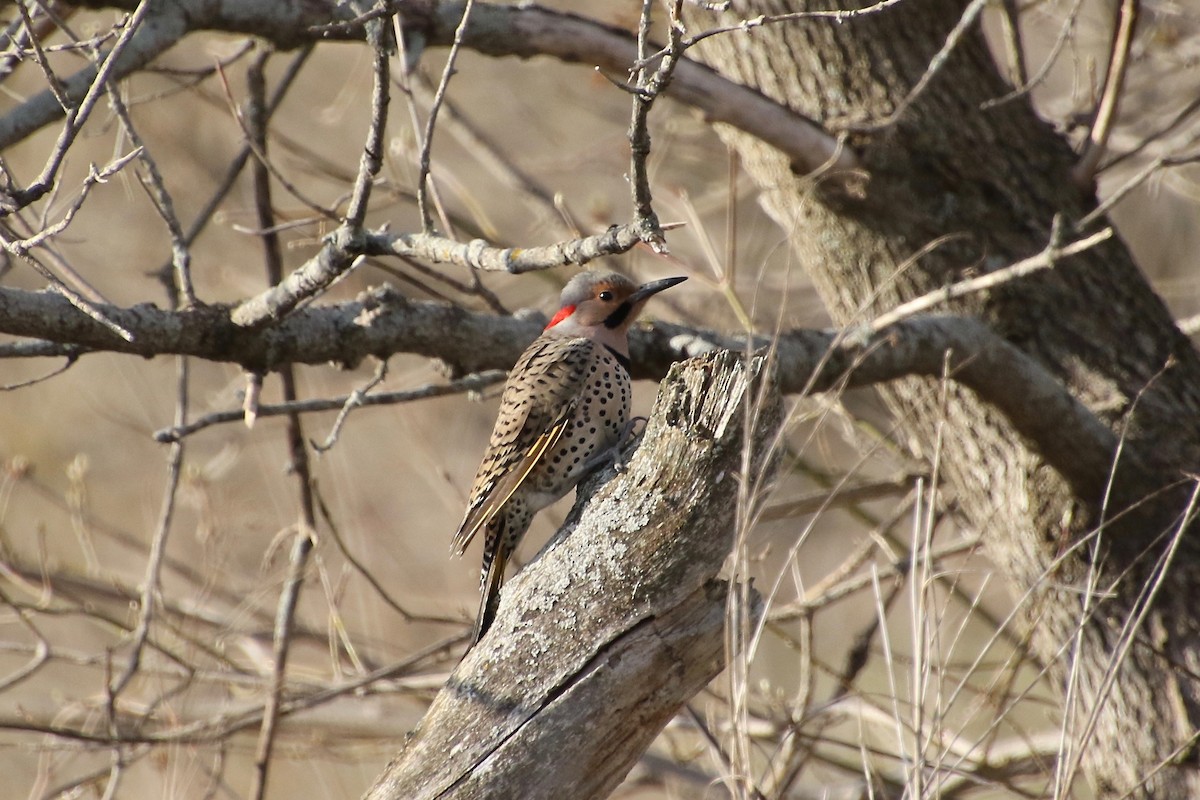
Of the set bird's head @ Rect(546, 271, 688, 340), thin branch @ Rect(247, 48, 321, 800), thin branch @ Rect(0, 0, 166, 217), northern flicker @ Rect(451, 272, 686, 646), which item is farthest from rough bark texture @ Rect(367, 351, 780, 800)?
thin branch @ Rect(247, 48, 321, 800)

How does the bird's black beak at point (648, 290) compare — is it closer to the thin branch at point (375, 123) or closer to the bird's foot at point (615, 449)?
the bird's foot at point (615, 449)

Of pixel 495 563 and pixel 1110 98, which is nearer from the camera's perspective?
pixel 495 563

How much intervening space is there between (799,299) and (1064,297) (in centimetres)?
342

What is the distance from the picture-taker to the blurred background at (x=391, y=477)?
4723 mm

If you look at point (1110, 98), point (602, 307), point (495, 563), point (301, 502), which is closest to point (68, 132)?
point (495, 563)

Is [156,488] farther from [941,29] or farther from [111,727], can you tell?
[941,29]

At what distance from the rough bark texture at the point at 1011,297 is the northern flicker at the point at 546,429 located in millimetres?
1036

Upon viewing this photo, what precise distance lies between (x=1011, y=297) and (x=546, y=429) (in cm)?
181

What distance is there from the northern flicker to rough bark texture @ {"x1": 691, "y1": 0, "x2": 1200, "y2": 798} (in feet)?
3.40

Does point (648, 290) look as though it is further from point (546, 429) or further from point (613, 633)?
point (613, 633)

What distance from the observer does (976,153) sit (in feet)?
14.8

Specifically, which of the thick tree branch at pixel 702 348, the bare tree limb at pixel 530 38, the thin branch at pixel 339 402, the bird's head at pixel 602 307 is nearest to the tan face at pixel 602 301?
the bird's head at pixel 602 307

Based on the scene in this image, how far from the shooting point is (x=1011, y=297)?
4426 millimetres

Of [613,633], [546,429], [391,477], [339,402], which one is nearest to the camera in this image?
[613,633]
